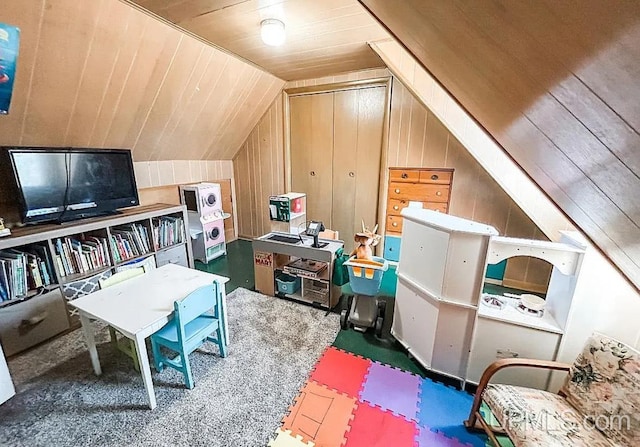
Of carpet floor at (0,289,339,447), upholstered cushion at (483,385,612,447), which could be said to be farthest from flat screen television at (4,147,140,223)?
upholstered cushion at (483,385,612,447)

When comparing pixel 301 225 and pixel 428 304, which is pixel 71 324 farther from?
pixel 428 304

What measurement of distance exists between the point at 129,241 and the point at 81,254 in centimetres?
46

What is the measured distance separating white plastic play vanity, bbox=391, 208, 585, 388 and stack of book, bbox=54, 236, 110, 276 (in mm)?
2939

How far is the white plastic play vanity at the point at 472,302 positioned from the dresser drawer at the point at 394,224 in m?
1.63

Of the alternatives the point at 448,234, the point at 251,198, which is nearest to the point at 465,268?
the point at 448,234

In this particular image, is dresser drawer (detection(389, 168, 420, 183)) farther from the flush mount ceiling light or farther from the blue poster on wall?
the blue poster on wall

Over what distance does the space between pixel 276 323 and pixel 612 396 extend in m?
2.23

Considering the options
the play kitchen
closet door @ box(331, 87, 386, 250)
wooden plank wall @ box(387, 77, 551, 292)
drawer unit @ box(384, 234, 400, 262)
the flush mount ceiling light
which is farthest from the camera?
drawer unit @ box(384, 234, 400, 262)

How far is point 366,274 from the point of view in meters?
2.23

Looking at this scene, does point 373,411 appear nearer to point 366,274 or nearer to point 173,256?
point 366,274

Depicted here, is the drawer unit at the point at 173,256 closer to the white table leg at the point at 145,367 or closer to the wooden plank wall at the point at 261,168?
the wooden plank wall at the point at 261,168

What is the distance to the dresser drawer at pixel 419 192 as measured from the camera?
11.0 feet

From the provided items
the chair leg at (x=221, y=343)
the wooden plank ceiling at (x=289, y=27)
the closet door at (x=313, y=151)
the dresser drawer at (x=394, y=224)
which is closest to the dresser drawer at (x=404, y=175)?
the dresser drawer at (x=394, y=224)

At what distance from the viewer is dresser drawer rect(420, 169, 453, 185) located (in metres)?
3.29
